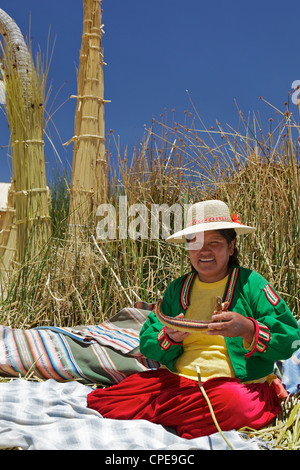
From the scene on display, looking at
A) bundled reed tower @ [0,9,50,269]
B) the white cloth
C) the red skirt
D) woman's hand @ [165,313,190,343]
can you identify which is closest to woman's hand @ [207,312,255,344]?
woman's hand @ [165,313,190,343]

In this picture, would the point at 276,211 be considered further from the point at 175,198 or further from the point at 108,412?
the point at 108,412

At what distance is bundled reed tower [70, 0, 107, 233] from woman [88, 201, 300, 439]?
3.41 metres

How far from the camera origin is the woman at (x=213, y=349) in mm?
1754

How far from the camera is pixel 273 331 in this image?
5.76 ft

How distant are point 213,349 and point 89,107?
175 inches

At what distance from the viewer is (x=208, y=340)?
186 centimetres

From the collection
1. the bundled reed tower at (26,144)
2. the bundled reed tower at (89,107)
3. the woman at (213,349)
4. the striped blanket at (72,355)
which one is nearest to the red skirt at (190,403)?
the woman at (213,349)

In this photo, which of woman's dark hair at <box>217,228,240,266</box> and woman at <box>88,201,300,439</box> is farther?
woman's dark hair at <box>217,228,240,266</box>

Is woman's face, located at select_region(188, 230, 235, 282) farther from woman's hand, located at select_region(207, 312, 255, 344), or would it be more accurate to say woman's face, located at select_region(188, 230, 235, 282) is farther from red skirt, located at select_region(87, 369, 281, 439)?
red skirt, located at select_region(87, 369, 281, 439)

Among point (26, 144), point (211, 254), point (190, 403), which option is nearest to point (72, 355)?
point (190, 403)

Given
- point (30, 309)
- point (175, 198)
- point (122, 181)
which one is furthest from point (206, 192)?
point (30, 309)

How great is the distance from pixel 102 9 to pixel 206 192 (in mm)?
3417

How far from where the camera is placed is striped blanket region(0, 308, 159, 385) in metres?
2.59

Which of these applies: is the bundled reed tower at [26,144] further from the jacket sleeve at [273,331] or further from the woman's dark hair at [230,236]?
the jacket sleeve at [273,331]
